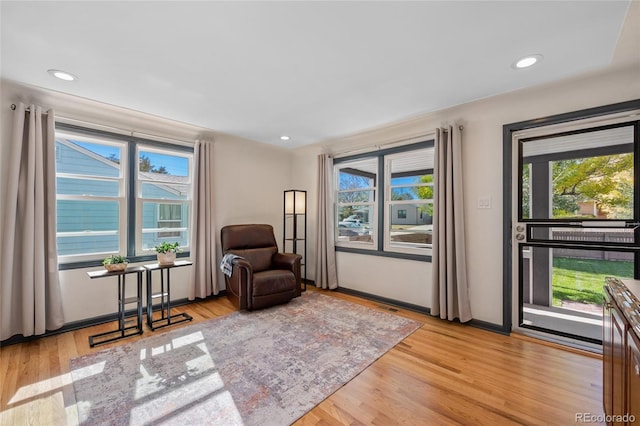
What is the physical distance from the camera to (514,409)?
1737 millimetres

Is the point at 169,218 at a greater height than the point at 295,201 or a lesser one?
lesser

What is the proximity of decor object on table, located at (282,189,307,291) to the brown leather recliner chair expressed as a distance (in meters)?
0.43

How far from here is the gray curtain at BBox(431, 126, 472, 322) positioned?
3064 mm

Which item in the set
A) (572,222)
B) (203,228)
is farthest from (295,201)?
(572,222)

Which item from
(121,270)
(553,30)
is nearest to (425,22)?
(553,30)

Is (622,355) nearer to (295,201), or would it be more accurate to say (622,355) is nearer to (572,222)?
(572,222)

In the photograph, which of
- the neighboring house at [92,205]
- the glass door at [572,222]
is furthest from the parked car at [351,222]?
the neighboring house at [92,205]

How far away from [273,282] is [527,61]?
3.39m

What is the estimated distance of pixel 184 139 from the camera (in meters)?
3.84

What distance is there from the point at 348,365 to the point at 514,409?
113cm

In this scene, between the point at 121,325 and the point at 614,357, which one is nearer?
the point at 614,357

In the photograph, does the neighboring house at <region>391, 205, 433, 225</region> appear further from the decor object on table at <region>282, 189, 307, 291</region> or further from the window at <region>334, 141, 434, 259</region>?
the decor object on table at <region>282, 189, 307, 291</region>

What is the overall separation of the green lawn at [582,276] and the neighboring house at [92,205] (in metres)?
4.71

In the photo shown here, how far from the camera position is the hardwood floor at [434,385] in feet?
5.52
